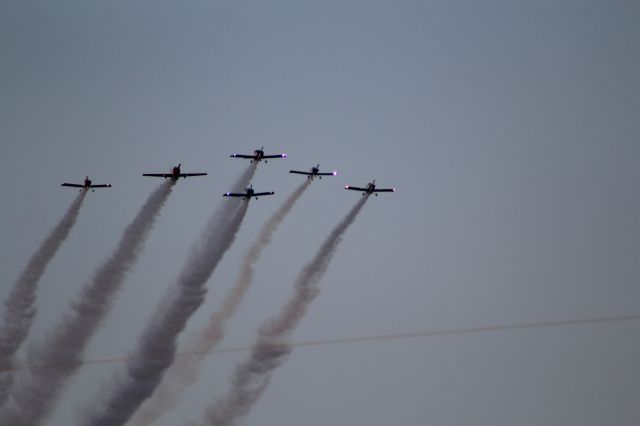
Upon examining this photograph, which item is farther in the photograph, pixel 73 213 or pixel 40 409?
pixel 73 213

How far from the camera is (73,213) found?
92.6 metres

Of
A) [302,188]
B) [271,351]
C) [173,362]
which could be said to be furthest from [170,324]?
[302,188]

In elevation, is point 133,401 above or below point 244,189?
below

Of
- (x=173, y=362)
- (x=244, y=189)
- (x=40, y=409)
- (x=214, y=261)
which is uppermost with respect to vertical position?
(x=244, y=189)

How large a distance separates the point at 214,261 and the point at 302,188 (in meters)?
10.8

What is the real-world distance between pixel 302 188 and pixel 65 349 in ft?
79.2

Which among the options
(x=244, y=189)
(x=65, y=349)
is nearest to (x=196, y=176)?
(x=244, y=189)

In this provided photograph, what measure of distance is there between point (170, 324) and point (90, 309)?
674 cm

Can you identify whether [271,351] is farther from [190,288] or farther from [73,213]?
[73,213]

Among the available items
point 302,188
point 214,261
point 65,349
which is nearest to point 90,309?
point 65,349

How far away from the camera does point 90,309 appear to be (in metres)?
88.7

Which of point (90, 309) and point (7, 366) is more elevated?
point (90, 309)

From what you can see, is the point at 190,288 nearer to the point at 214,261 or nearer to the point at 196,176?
the point at 214,261

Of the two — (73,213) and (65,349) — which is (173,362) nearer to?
(65,349)
